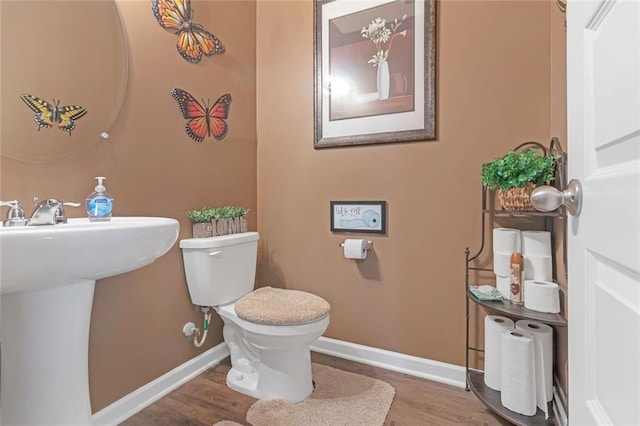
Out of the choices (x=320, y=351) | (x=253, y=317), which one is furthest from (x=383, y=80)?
(x=320, y=351)

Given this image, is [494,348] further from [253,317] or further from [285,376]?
[253,317]

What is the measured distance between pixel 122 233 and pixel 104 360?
2.63ft

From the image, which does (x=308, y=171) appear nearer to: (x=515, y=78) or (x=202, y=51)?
(x=202, y=51)

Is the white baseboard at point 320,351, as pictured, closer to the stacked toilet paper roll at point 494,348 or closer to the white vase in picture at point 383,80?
the stacked toilet paper roll at point 494,348

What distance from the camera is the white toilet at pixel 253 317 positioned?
1357 mm

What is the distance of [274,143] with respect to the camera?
6.81ft

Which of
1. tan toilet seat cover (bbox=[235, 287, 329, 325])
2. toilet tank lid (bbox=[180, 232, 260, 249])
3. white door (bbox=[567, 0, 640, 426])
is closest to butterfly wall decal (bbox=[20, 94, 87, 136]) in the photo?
toilet tank lid (bbox=[180, 232, 260, 249])

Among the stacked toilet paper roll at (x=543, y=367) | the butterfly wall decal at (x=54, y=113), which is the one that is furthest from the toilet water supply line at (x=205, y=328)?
the stacked toilet paper roll at (x=543, y=367)

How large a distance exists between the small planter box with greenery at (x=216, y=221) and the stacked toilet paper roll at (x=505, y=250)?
1.30 meters

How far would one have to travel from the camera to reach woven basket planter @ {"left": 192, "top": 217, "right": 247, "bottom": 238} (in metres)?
1.63

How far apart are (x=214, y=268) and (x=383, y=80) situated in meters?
1.34

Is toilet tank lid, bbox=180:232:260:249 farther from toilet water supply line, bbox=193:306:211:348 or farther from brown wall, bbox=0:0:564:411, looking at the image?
toilet water supply line, bbox=193:306:211:348

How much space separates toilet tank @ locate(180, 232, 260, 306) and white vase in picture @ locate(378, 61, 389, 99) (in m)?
1.09

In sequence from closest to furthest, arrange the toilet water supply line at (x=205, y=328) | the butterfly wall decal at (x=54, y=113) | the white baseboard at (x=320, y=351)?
the butterfly wall decal at (x=54, y=113) → the white baseboard at (x=320, y=351) → the toilet water supply line at (x=205, y=328)
